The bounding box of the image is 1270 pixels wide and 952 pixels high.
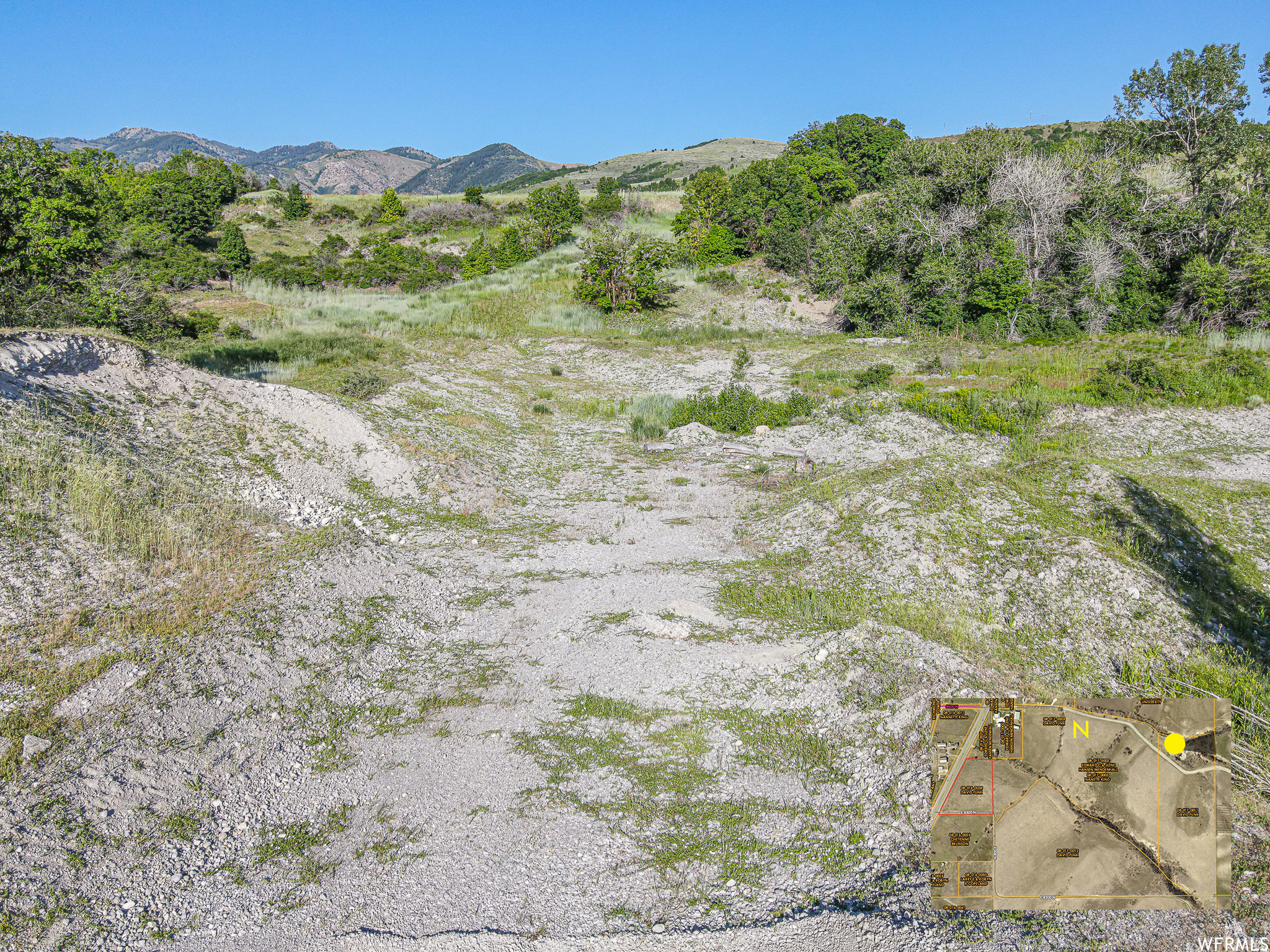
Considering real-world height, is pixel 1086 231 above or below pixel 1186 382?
above

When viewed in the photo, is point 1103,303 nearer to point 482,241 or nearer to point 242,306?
point 242,306

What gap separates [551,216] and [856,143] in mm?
27524

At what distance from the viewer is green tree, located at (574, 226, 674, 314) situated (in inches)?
1219

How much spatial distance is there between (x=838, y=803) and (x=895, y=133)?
6341 cm

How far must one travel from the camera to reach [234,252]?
38.2 meters

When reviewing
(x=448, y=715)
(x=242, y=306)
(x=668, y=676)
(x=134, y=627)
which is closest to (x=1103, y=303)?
(x=668, y=676)

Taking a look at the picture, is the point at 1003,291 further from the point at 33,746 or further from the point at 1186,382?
the point at 33,746

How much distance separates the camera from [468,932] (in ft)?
12.9

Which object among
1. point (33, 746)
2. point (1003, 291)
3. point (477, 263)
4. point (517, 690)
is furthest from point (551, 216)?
point (33, 746)

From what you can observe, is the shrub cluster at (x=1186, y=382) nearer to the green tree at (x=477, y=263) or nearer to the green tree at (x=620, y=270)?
the green tree at (x=620, y=270)

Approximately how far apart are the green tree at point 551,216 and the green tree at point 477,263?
15.3 ft

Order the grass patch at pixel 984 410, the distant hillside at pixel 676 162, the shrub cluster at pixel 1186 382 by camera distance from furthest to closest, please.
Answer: the distant hillside at pixel 676 162, the shrub cluster at pixel 1186 382, the grass patch at pixel 984 410

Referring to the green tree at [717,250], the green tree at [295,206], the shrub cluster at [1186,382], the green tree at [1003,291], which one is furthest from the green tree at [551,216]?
the shrub cluster at [1186,382]

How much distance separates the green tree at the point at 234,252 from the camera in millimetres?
36406
